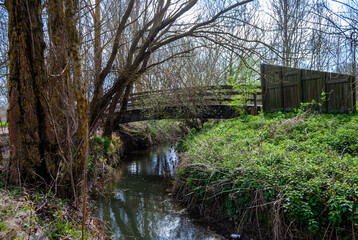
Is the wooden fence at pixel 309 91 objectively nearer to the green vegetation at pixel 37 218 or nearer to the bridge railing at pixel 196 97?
the bridge railing at pixel 196 97

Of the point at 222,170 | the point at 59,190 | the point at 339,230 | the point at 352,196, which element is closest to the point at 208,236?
the point at 222,170

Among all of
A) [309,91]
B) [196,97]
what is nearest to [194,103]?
[196,97]

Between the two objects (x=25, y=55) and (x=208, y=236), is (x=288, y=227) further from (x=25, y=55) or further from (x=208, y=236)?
(x=25, y=55)

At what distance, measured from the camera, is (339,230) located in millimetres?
3234

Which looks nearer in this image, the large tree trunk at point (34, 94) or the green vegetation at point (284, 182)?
the green vegetation at point (284, 182)

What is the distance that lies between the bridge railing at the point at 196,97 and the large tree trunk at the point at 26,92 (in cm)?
586

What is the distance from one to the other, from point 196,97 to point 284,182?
22.3ft

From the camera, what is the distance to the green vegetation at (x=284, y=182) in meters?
3.44

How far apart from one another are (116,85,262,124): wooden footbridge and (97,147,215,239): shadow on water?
3077mm

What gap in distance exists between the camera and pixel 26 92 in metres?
3.95

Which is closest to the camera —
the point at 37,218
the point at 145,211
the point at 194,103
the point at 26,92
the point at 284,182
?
the point at 37,218

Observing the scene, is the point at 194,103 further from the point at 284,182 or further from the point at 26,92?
the point at 26,92

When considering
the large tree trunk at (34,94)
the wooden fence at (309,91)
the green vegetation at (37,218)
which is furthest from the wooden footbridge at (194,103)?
the green vegetation at (37,218)

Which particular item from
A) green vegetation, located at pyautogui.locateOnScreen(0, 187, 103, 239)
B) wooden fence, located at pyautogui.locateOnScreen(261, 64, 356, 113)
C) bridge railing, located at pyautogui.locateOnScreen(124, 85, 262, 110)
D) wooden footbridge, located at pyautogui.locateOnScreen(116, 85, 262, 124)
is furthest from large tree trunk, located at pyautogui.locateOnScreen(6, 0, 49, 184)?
wooden fence, located at pyautogui.locateOnScreen(261, 64, 356, 113)
